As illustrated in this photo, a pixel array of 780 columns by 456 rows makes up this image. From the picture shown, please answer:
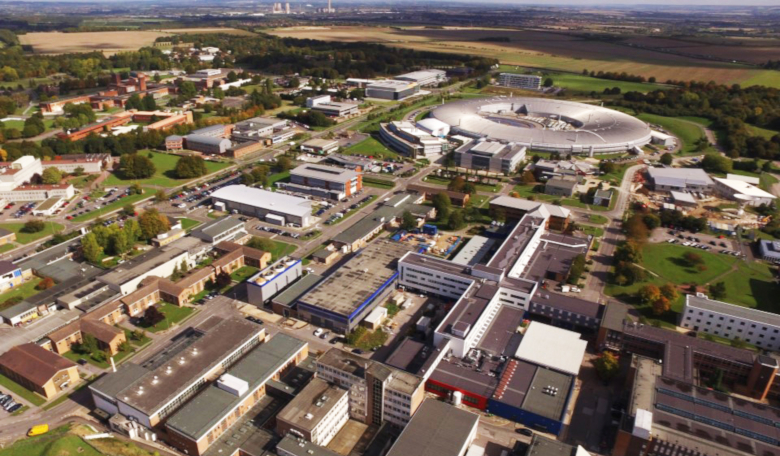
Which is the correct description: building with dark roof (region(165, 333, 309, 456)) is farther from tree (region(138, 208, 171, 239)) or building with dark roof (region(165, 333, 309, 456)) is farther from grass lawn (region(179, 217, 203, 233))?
grass lawn (region(179, 217, 203, 233))

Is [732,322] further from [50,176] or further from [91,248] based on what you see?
[50,176]

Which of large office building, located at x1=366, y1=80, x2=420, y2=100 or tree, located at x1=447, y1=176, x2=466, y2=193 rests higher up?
large office building, located at x1=366, y1=80, x2=420, y2=100

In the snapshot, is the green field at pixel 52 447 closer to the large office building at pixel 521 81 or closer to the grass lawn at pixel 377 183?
the grass lawn at pixel 377 183

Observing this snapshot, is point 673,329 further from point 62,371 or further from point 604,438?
point 62,371

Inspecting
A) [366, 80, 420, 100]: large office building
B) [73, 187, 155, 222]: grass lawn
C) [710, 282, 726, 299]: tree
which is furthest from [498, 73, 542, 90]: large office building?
[73, 187, 155, 222]: grass lawn

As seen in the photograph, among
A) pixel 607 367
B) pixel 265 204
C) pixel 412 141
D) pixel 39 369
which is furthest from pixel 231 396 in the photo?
pixel 412 141

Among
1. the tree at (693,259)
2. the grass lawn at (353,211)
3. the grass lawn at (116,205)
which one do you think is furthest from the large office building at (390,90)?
the tree at (693,259)
